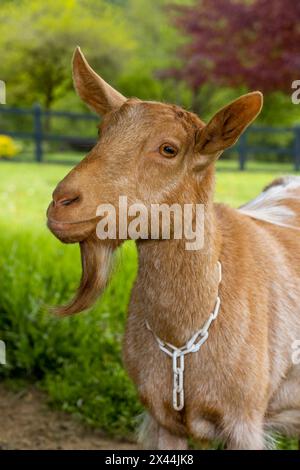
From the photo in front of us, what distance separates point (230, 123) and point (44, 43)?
12.5m

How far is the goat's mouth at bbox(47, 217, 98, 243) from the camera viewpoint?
2.29m

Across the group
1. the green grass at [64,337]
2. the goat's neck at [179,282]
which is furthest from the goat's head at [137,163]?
the green grass at [64,337]

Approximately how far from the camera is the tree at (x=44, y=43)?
13.4 meters

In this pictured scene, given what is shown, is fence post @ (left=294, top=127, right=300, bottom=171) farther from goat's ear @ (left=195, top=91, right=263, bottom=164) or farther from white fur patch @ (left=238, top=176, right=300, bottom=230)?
goat's ear @ (left=195, top=91, right=263, bottom=164)

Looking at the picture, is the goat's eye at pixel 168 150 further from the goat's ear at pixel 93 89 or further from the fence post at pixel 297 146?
the fence post at pixel 297 146

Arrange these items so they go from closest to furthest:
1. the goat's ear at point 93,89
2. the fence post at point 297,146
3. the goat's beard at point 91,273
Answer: the goat's beard at point 91,273, the goat's ear at point 93,89, the fence post at point 297,146

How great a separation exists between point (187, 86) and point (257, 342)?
24653mm

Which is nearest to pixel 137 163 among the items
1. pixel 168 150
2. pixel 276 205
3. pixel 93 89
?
pixel 168 150

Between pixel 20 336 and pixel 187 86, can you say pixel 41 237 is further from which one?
pixel 187 86

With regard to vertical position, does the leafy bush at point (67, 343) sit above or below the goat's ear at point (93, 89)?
below

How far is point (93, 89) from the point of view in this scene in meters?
2.86

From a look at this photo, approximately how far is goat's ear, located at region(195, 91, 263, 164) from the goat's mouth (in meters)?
0.45

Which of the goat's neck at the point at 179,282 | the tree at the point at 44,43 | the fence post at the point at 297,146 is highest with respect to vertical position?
the tree at the point at 44,43

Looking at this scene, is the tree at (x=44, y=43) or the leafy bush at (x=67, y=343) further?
the tree at (x=44, y=43)
